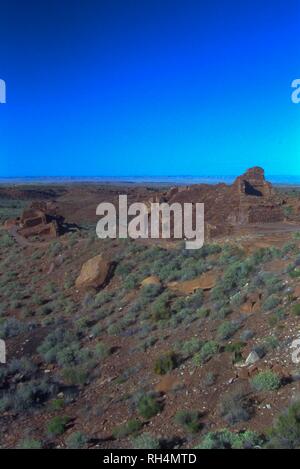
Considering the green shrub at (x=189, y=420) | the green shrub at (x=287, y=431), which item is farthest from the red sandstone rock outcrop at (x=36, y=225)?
the green shrub at (x=287, y=431)

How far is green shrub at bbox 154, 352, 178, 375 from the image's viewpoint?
39.4ft

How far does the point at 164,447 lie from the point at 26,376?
19.4 feet

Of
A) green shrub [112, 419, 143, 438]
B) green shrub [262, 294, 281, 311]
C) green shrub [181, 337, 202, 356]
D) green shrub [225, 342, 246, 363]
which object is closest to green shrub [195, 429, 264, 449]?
green shrub [112, 419, 143, 438]

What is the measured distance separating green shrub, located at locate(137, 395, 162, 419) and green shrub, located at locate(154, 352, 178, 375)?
130 cm

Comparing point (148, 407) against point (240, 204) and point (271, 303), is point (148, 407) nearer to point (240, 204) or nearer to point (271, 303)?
point (271, 303)

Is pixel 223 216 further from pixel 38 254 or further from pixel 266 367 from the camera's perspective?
pixel 266 367

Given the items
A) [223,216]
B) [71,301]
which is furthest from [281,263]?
[223,216]

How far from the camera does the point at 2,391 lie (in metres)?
12.5

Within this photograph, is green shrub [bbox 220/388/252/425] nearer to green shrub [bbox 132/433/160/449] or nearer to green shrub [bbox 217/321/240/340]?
green shrub [bbox 132/433/160/449]

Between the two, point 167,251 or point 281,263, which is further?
point 167,251

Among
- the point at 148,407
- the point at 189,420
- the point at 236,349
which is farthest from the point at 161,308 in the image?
the point at 189,420

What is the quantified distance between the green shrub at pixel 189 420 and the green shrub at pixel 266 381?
133 cm

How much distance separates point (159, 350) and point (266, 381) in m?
4.24

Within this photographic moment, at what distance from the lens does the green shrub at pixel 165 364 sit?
12.0m
